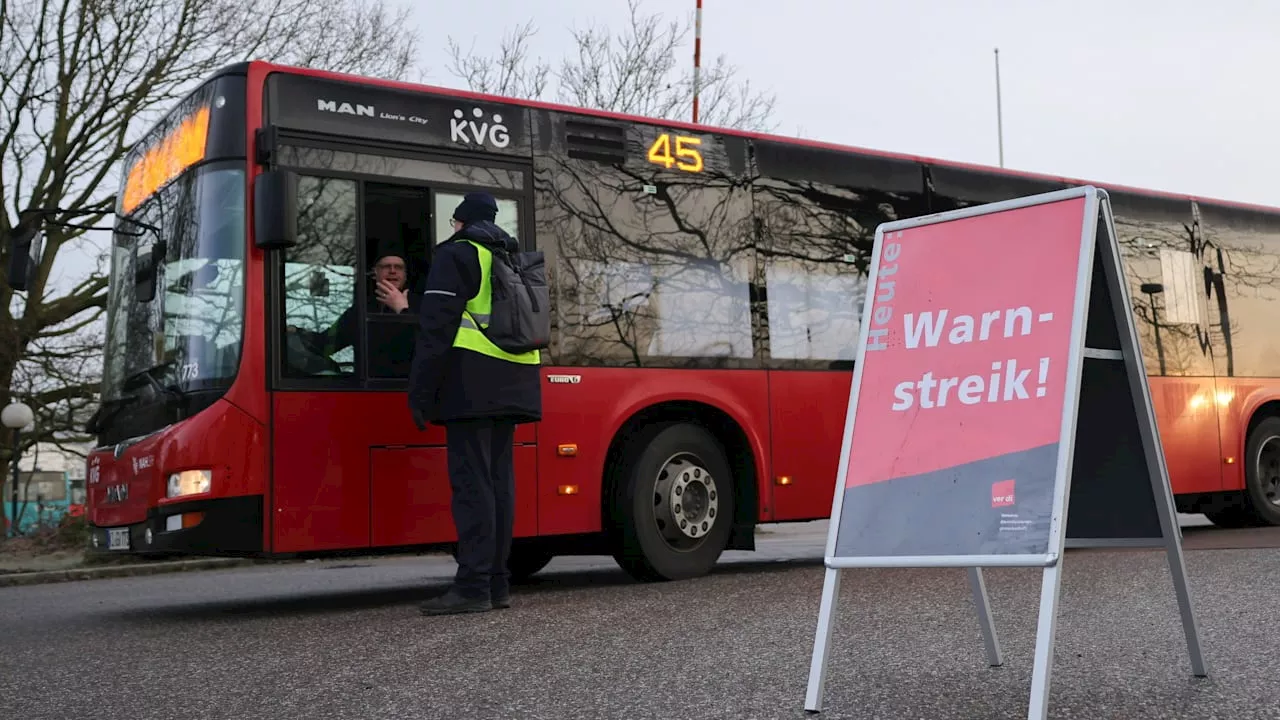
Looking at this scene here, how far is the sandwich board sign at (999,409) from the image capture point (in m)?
3.95

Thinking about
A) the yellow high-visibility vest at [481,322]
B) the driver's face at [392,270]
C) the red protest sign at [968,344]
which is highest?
the driver's face at [392,270]

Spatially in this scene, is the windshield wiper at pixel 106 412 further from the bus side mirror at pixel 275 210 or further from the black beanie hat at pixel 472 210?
the black beanie hat at pixel 472 210

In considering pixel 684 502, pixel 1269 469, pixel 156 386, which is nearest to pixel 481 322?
pixel 156 386

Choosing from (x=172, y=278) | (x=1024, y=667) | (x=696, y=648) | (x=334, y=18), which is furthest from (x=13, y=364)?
(x=1024, y=667)

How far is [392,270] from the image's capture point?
7.76m

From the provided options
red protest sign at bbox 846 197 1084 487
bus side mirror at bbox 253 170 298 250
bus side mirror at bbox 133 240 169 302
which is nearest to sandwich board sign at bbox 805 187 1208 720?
red protest sign at bbox 846 197 1084 487

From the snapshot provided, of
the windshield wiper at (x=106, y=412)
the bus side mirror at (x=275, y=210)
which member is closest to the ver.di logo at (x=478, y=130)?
the bus side mirror at (x=275, y=210)

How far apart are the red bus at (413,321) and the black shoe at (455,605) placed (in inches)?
22.7

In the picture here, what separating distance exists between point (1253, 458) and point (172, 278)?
9.19 metres

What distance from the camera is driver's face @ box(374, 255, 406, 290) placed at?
25.3 ft

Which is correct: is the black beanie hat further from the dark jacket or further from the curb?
the curb

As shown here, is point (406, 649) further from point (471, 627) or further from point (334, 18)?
point (334, 18)

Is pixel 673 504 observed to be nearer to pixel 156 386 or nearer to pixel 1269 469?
pixel 156 386

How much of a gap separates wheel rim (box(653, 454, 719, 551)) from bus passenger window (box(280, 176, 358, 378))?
2.13 metres
